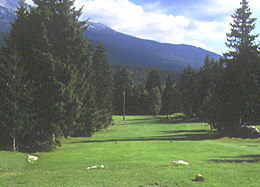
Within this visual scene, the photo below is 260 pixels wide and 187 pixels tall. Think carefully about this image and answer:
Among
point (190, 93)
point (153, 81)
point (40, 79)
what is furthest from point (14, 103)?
point (153, 81)

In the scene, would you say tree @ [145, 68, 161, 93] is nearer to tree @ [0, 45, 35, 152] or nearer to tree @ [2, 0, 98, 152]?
tree @ [2, 0, 98, 152]

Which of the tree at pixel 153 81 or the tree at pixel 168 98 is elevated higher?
the tree at pixel 153 81

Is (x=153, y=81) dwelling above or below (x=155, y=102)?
above

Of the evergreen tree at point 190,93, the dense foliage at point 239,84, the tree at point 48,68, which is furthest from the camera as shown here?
the evergreen tree at point 190,93

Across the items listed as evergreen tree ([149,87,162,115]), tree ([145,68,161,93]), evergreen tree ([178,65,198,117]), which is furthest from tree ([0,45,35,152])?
tree ([145,68,161,93])

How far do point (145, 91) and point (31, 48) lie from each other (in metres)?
95.7

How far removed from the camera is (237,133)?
3894 centimetres

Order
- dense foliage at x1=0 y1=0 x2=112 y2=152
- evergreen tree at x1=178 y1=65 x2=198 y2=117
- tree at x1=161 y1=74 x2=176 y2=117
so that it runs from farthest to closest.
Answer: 1. tree at x1=161 y1=74 x2=176 y2=117
2. evergreen tree at x1=178 y1=65 x2=198 y2=117
3. dense foliage at x1=0 y1=0 x2=112 y2=152

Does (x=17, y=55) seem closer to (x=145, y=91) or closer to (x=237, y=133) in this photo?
(x=237, y=133)

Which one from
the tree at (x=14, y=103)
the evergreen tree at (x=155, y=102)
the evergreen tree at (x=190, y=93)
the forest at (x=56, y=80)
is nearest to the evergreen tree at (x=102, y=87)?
the forest at (x=56, y=80)

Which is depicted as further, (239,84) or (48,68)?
(239,84)

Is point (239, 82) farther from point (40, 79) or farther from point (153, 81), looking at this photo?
point (153, 81)

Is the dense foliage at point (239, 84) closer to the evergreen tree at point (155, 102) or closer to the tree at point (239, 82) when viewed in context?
the tree at point (239, 82)

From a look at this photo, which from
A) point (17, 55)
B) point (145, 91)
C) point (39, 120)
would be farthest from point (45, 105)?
point (145, 91)
